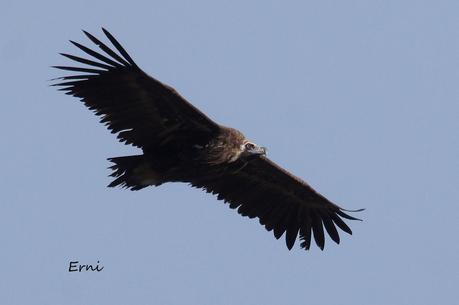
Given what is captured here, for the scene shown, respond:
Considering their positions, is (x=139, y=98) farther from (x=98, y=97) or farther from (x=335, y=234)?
(x=335, y=234)

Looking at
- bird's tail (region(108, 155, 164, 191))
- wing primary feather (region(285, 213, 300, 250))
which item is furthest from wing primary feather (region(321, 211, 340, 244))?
bird's tail (region(108, 155, 164, 191))

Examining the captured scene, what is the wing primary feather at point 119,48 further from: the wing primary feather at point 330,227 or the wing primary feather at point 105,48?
the wing primary feather at point 330,227

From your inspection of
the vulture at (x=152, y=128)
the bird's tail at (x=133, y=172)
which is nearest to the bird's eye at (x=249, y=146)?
the vulture at (x=152, y=128)

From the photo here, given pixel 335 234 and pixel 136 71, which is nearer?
pixel 136 71

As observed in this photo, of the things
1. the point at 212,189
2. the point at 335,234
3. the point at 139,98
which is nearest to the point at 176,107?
the point at 139,98

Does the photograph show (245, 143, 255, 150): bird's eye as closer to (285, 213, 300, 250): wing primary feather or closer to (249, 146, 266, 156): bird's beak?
(249, 146, 266, 156): bird's beak

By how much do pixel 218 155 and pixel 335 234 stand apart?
341 centimetres

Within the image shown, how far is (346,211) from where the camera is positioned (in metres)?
19.0

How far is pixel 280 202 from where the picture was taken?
65.0 ft

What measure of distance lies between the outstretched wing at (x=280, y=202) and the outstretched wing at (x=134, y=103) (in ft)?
6.24

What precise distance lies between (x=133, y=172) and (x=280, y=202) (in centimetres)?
347

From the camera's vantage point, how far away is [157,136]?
57.3 ft

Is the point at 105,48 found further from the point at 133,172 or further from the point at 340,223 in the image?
the point at 340,223

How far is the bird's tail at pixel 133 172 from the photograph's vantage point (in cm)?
1727
